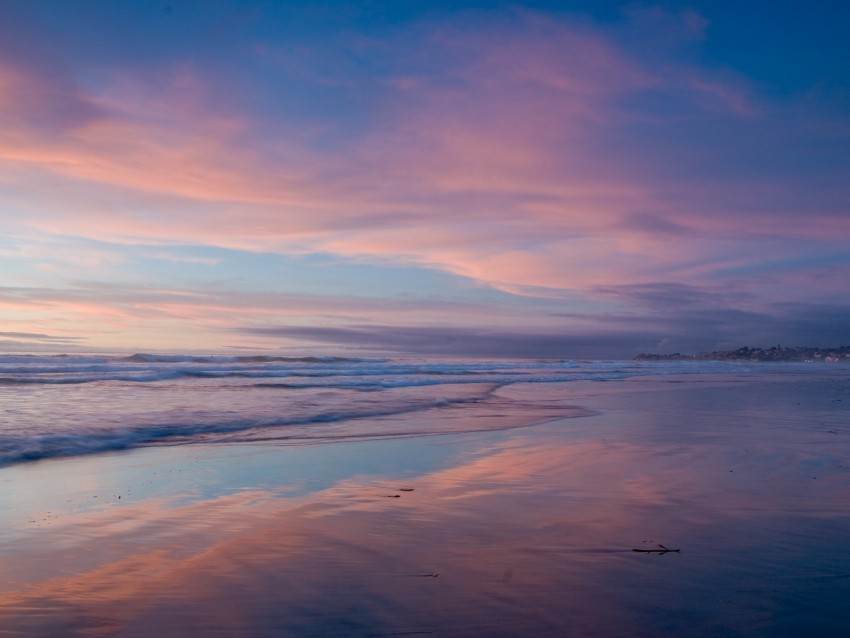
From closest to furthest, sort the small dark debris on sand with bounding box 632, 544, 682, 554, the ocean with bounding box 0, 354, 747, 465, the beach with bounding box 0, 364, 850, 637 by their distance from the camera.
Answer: the beach with bounding box 0, 364, 850, 637 → the small dark debris on sand with bounding box 632, 544, 682, 554 → the ocean with bounding box 0, 354, 747, 465

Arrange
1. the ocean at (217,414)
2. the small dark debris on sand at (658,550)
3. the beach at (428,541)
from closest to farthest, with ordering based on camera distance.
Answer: the beach at (428,541), the small dark debris on sand at (658,550), the ocean at (217,414)

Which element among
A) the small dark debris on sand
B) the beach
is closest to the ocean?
the beach

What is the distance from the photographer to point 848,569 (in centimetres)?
340

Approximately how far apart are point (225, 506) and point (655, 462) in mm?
4441

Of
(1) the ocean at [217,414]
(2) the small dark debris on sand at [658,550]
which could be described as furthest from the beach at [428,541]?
(1) the ocean at [217,414]

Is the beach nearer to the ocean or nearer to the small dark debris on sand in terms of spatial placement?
the small dark debris on sand

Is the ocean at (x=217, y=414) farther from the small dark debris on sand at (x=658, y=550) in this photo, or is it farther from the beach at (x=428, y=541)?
the small dark debris on sand at (x=658, y=550)

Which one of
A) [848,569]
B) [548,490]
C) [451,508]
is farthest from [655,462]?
[848,569]

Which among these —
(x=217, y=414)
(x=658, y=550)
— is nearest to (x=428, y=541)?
(x=658, y=550)

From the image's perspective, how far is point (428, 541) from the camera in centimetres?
406

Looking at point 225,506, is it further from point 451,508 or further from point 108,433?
point 108,433

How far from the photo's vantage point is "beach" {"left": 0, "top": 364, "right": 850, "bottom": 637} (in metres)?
2.89

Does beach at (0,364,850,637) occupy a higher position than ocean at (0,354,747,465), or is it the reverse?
beach at (0,364,850,637)

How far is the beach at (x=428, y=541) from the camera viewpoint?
2893 mm
